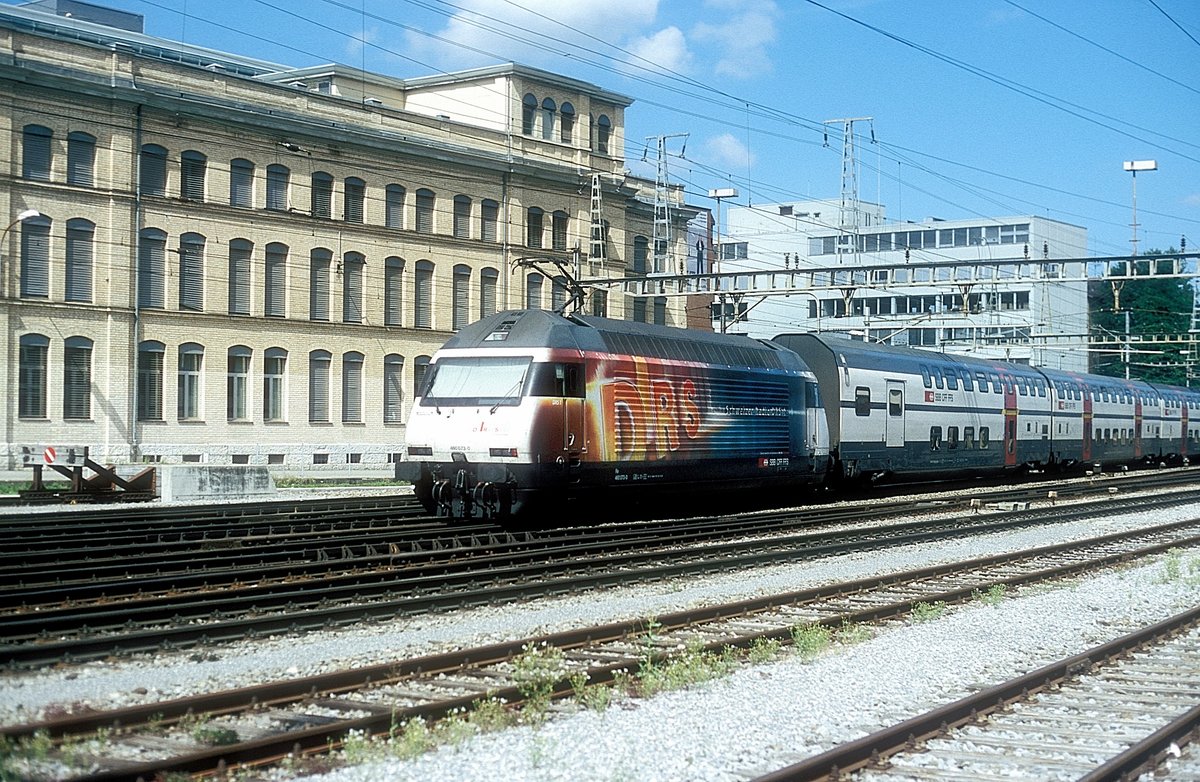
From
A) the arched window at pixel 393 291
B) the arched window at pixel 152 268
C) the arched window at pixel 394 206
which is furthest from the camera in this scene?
the arched window at pixel 393 291

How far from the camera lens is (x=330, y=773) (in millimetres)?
7266

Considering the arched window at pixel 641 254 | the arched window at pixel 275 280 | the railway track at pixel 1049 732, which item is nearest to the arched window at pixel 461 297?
the arched window at pixel 275 280

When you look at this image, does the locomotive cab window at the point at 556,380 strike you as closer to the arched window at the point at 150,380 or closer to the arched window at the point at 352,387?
the arched window at the point at 150,380

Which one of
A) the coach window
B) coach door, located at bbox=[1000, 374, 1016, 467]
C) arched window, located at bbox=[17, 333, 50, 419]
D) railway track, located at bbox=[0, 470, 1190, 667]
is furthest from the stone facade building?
railway track, located at bbox=[0, 470, 1190, 667]

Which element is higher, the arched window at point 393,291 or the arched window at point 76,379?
the arched window at point 393,291

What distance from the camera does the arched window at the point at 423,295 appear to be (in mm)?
48312

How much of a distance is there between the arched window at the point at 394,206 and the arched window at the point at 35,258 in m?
12.8

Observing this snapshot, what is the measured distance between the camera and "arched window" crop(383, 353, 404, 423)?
156 ft

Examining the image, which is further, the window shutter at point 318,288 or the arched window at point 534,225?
the arched window at point 534,225

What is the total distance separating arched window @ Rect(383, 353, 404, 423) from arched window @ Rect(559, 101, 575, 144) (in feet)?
41.3

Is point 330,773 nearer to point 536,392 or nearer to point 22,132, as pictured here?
point 536,392

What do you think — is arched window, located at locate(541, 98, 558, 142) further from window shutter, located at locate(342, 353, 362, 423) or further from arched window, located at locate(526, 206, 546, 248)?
window shutter, located at locate(342, 353, 362, 423)

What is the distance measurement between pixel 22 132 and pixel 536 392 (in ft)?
82.0

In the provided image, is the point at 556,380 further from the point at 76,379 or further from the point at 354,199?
the point at 354,199
